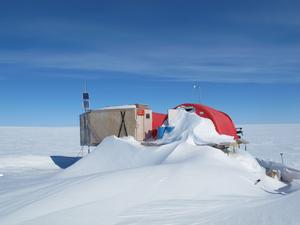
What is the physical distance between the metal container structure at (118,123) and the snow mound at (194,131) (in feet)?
3.78

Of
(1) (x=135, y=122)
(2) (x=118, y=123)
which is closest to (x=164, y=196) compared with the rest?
(1) (x=135, y=122)

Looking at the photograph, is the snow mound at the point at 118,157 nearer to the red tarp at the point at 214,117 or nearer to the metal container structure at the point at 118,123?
the metal container structure at the point at 118,123

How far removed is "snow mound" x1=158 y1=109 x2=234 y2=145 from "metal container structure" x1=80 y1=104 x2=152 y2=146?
1.15 meters

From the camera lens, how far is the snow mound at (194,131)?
10.9 m

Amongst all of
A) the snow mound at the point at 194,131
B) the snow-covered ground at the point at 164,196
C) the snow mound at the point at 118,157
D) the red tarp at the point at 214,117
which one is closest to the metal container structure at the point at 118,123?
the snow mound at the point at 194,131

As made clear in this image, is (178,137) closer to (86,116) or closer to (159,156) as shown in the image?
(159,156)

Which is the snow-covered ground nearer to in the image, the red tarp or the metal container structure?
the metal container structure

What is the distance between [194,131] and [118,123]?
3062mm

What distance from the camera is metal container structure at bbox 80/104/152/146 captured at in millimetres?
12539

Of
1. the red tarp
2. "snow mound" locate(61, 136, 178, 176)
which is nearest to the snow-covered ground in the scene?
"snow mound" locate(61, 136, 178, 176)

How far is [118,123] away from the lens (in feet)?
42.3

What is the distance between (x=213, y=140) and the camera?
11.1 meters

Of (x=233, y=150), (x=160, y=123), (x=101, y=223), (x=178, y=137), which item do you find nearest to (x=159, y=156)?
(x=178, y=137)

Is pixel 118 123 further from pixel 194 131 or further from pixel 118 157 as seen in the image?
pixel 194 131
